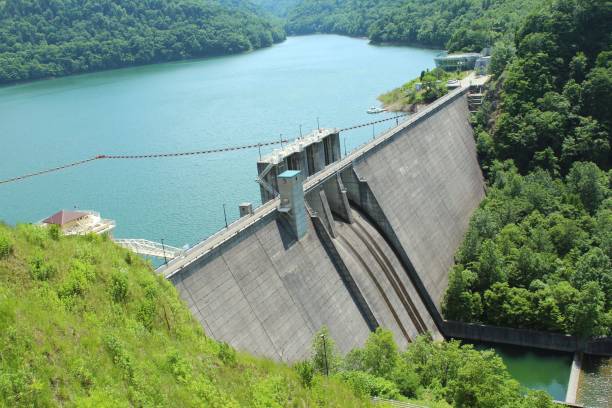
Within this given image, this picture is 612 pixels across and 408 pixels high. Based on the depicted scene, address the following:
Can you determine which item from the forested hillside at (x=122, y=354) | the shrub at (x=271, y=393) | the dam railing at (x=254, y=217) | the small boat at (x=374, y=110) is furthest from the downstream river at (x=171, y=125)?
the shrub at (x=271, y=393)

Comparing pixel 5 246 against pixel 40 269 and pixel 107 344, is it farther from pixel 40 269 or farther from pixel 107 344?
pixel 107 344

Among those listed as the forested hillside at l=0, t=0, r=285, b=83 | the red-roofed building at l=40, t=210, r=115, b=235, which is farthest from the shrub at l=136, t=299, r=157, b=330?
the forested hillside at l=0, t=0, r=285, b=83

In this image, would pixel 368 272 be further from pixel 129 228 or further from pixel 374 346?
pixel 129 228

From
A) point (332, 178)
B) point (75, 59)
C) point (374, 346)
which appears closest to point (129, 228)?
point (332, 178)

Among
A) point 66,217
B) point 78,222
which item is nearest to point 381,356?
A: point 78,222

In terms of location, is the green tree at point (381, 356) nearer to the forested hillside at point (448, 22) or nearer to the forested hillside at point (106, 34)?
the forested hillside at point (448, 22)

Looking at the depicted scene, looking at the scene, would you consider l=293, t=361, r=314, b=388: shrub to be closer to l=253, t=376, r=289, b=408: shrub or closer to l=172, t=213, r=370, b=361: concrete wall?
l=253, t=376, r=289, b=408: shrub
